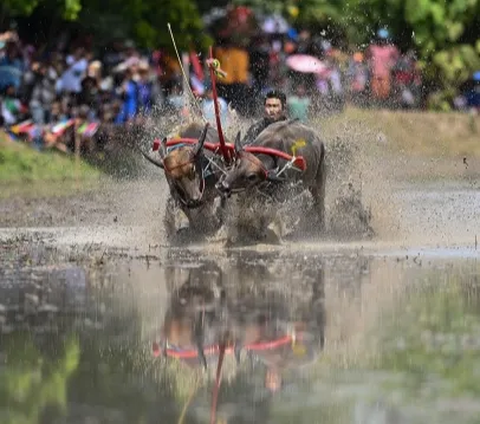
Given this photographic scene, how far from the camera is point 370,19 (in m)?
35.2

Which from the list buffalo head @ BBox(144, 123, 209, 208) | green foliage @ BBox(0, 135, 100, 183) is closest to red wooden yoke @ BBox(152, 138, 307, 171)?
buffalo head @ BBox(144, 123, 209, 208)

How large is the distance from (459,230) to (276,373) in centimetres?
910

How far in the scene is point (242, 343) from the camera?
10.2m

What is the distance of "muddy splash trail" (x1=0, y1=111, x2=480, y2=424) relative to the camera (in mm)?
8508

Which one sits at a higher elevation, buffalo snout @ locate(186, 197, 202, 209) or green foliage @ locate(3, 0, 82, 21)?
green foliage @ locate(3, 0, 82, 21)

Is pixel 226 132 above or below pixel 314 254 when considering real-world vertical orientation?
above

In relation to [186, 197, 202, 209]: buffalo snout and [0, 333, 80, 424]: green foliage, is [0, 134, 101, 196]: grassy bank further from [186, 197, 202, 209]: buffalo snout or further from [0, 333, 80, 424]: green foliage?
[0, 333, 80, 424]: green foliage

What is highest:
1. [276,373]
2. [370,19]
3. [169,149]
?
[370,19]

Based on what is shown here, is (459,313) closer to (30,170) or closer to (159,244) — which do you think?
(159,244)

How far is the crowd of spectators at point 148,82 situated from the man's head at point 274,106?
627 cm

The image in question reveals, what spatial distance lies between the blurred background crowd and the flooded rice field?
6.02 m

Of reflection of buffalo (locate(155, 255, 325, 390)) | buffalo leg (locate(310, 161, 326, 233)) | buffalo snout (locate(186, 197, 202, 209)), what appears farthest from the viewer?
buffalo leg (locate(310, 161, 326, 233))

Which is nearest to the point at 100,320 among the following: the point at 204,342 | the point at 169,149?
the point at 204,342

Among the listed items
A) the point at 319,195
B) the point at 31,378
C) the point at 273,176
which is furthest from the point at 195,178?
the point at 31,378
